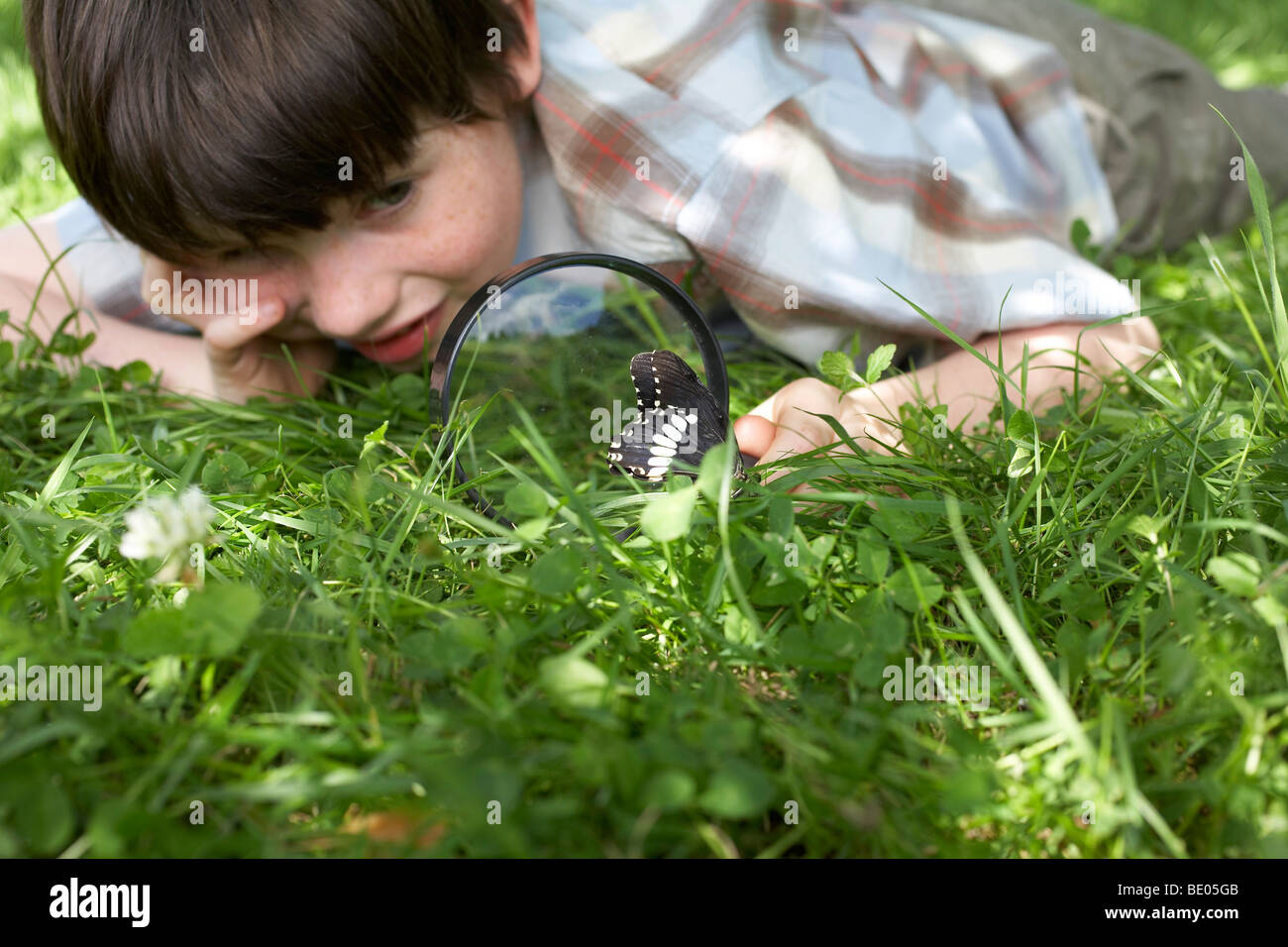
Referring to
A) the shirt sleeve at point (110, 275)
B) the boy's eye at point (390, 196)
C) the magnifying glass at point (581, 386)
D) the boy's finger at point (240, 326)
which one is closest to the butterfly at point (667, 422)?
the magnifying glass at point (581, 386)

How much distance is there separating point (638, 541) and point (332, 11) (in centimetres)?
93

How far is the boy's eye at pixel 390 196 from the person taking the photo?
1.57 m

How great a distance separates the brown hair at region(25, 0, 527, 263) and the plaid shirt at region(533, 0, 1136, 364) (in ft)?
1.03

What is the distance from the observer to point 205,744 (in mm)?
826

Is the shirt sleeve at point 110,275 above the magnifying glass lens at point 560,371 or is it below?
below

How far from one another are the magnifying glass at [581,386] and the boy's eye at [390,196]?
0.29 meters

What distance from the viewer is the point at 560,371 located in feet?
5.34

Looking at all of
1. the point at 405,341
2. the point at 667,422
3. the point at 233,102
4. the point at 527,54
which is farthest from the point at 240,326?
the point at 667,422

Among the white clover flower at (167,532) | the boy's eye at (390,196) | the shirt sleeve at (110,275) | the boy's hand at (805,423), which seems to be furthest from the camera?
the shirt sleeve at (110,275)

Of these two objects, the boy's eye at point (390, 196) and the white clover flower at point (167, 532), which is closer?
the white clover flower at point (167, 532)

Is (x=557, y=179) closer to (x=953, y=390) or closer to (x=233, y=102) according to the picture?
(x=233, y=102)

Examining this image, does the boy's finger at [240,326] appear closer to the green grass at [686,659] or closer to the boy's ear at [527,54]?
the green grass at [686,659]

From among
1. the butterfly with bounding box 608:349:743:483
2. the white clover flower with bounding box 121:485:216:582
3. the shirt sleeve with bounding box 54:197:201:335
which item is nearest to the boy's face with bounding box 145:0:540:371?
the shirt sleeve with bounding box 54:197:201:335

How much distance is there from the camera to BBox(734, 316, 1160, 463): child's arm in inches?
54.7
